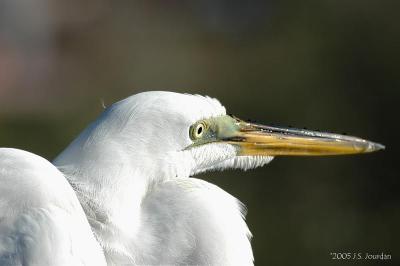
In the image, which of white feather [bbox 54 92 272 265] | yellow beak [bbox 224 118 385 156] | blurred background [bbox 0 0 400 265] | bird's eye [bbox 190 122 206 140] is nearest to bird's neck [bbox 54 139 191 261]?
white feather [bbox 54 92 272 265]

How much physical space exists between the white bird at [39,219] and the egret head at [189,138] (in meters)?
0.16

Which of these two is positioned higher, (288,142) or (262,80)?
(288,142)

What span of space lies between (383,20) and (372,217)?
106 inches

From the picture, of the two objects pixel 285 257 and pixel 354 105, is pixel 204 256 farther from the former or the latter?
pixel 354 105

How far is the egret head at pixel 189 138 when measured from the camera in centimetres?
288

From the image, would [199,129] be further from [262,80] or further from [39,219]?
[262,80]

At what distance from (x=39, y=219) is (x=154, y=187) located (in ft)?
1.37

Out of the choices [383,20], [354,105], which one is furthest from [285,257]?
[383,20]

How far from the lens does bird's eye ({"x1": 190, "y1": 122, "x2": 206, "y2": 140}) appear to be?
3.02 metres

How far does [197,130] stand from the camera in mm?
3033

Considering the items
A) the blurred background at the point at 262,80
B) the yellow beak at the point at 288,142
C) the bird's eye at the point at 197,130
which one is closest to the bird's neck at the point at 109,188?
the bird's eye at the point at 197,130

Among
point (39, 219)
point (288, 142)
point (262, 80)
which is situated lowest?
point (262, 80)

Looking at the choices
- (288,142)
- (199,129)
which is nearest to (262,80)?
(288,142)

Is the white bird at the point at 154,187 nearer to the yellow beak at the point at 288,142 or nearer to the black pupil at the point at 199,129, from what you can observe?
the black pupil at the point at 199,129
